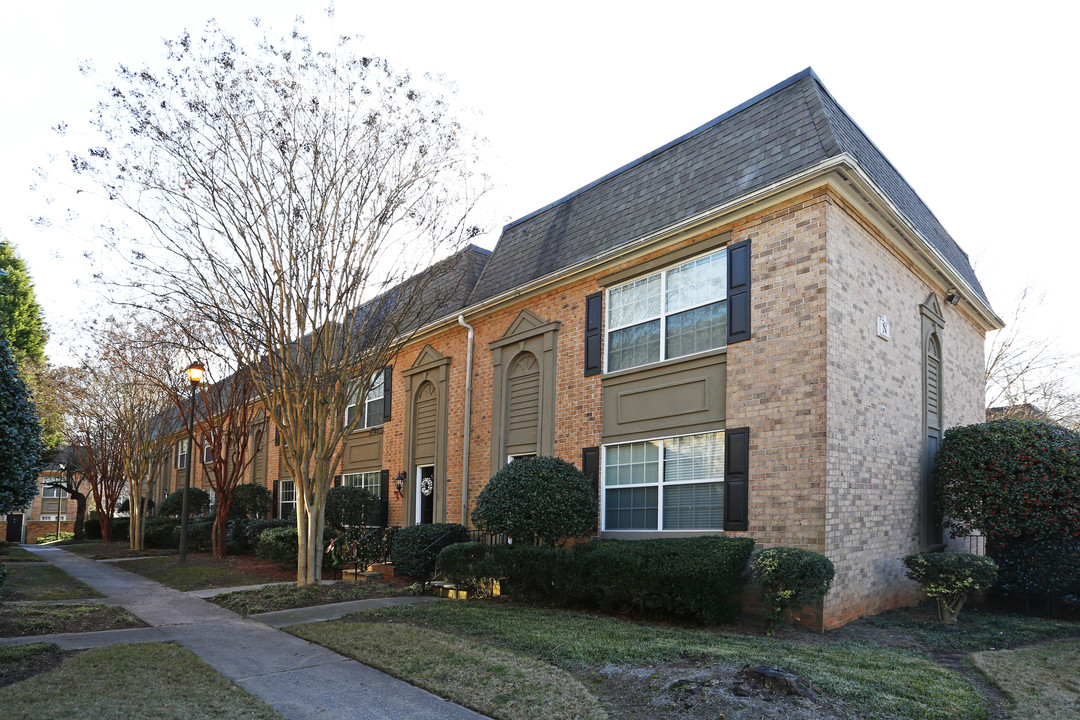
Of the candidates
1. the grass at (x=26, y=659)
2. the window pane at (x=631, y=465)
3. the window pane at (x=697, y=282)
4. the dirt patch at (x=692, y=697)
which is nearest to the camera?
the dirt patch at (x=692, y=697)

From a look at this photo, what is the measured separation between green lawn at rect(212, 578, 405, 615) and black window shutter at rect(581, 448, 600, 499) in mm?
3608

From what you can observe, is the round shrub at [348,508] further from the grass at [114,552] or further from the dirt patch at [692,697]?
the dirt patch at [692,697]

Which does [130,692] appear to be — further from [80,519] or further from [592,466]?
[80,519]

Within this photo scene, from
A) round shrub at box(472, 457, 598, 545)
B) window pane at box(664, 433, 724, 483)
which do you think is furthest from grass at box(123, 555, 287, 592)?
window pane at box(664, 433, 724, 483)

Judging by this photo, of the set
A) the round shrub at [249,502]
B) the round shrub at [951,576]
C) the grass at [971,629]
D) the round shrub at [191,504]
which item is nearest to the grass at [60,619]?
the grass at [971,629]

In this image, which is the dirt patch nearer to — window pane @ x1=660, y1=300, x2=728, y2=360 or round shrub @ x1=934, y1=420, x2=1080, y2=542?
window pane @ x1=660, y1=300, x2=728, y2=360

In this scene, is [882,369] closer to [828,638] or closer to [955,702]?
[828,638]

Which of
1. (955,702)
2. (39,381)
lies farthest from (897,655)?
(39,381)

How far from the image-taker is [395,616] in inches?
381

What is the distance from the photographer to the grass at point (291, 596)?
10.9 meters

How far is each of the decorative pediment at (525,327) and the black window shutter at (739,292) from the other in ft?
13.0

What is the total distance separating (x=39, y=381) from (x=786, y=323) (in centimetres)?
2614

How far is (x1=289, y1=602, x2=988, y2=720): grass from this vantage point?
573 cm

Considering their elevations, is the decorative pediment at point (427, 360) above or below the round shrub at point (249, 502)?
above
